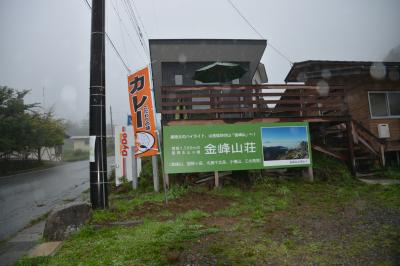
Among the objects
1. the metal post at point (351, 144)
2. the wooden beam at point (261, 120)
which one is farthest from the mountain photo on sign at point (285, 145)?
the metal post at point (351, 144)

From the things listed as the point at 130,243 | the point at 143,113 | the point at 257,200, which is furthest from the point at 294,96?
the point at 130,243

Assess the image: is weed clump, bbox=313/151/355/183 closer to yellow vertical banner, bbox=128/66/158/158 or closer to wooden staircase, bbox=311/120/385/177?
wooden staircase, bbox=311/120/385/177

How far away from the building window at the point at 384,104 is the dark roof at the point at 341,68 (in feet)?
3.01

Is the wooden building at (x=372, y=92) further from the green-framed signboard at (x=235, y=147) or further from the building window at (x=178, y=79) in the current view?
the building window at (x=178, y=79)

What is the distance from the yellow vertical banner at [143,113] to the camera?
24.1 feet

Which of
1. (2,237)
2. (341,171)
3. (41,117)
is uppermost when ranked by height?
(41,117)

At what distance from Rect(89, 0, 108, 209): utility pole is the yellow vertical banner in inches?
39.4

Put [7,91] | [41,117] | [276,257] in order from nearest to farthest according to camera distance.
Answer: [276,257] < [7,91] < [41,117]

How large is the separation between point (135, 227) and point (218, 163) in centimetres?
415

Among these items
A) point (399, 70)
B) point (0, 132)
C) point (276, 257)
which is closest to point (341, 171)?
point (399, 70)

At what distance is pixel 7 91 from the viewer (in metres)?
28.2

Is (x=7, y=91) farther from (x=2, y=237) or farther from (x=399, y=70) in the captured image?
(x=399, y=70)

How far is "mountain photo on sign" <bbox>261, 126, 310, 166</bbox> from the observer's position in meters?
9.32

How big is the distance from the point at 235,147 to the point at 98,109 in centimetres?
463
